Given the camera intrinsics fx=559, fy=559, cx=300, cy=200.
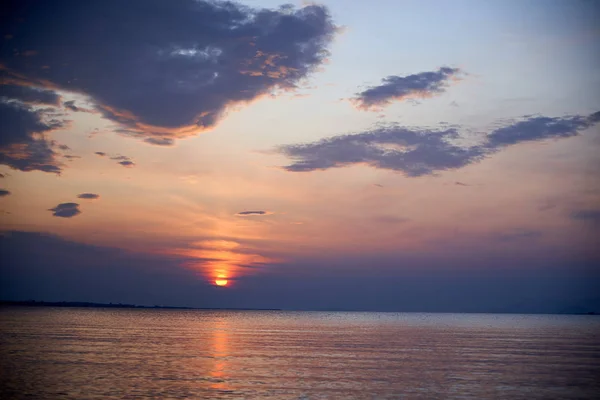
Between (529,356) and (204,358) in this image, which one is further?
(529,356)

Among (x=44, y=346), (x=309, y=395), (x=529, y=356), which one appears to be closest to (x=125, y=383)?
(x=309, y=395)

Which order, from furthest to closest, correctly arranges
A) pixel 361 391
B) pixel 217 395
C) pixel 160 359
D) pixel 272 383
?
pixel 160 359 → pixel 272 383 → pixel 361 391 → pixel 217 395

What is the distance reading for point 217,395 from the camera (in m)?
35.7

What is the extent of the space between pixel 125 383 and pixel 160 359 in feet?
55.2

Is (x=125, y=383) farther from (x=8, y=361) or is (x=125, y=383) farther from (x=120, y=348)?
(x=120, y=348)

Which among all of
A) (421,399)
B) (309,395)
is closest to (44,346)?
(309,395)

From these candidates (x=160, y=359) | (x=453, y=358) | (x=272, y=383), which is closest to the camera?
(x=272, y=383)

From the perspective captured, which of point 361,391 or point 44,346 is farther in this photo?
point 44,346

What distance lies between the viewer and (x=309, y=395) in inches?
1422

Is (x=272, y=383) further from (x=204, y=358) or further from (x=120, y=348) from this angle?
(x=120, y=348)

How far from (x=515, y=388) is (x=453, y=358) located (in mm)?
21234

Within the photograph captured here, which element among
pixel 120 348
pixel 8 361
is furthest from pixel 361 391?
pixel 120 348

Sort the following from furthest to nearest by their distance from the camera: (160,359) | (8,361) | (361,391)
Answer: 1. (160,359)
2. (8,361)
3. (361,391)

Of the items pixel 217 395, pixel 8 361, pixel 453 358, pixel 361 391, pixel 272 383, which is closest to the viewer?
pixel 217 395
